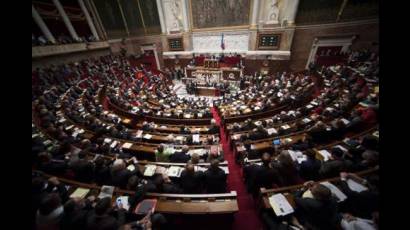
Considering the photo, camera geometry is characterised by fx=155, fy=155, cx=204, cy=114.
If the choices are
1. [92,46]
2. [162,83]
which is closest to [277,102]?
[162,83]

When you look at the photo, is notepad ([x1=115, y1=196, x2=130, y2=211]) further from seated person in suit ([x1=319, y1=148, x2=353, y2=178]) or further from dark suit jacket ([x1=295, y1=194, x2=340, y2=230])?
seated person in suit ([x1=319, y1=148, x2=353, y2=178])

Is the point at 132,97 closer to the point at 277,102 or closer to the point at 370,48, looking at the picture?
the point at 277,102

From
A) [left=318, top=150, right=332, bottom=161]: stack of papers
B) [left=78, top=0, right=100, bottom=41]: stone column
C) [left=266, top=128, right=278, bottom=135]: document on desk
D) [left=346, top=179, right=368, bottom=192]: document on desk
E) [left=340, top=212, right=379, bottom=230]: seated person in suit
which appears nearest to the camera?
[left=340, top=212, right=379, bottom=230]: seated person in suit

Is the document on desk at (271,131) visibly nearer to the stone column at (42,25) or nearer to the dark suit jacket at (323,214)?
the dark suit jacket at (323,214)

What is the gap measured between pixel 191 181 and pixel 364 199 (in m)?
2.56

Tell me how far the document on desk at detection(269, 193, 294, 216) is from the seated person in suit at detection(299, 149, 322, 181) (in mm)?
840

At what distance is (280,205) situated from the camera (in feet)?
7.84

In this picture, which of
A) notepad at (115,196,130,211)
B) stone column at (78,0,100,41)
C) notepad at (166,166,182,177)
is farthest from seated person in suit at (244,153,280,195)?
stone column at (78,0,100,41)

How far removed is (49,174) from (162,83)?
11.8 m

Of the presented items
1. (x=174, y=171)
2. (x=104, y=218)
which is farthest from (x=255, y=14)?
(x=104, y=218)

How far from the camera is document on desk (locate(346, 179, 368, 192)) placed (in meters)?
2.40

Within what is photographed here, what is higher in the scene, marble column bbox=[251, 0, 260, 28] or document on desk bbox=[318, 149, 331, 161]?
marble column bbox=[251, 0, 260, 28]

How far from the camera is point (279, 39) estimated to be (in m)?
13.0

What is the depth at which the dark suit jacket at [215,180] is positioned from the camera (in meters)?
2.90
